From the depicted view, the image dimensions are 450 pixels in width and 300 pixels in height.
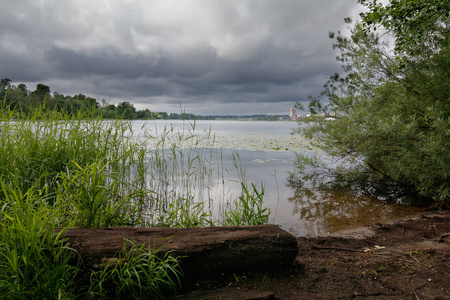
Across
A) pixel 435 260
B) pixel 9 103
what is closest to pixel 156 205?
pixel 9 103

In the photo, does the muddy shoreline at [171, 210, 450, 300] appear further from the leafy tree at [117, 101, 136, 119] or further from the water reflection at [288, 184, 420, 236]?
Answer: the leafy tree at [117, 101, 136, 119]

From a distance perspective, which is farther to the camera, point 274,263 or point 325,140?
point 325,140

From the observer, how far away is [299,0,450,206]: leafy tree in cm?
409

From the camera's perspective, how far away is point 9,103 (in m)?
4.28

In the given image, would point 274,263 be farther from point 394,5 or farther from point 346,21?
point 346,21

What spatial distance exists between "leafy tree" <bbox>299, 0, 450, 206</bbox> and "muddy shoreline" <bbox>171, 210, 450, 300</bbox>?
1366mm

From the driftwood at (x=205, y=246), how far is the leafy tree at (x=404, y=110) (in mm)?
3165

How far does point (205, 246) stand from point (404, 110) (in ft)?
15.8

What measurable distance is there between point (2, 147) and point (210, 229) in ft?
9.57

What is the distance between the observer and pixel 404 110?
16.5 ft

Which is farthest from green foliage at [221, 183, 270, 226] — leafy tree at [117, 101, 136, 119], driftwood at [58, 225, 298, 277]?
leafy tree at [117, 101, 136, 119]

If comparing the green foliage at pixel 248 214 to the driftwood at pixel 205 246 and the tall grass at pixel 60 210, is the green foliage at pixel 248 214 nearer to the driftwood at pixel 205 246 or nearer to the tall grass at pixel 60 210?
the tall grass at pixel 60 210

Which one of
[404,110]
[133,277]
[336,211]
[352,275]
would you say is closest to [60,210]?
[133,277]

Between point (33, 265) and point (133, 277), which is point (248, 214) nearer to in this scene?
point (133, 277)
